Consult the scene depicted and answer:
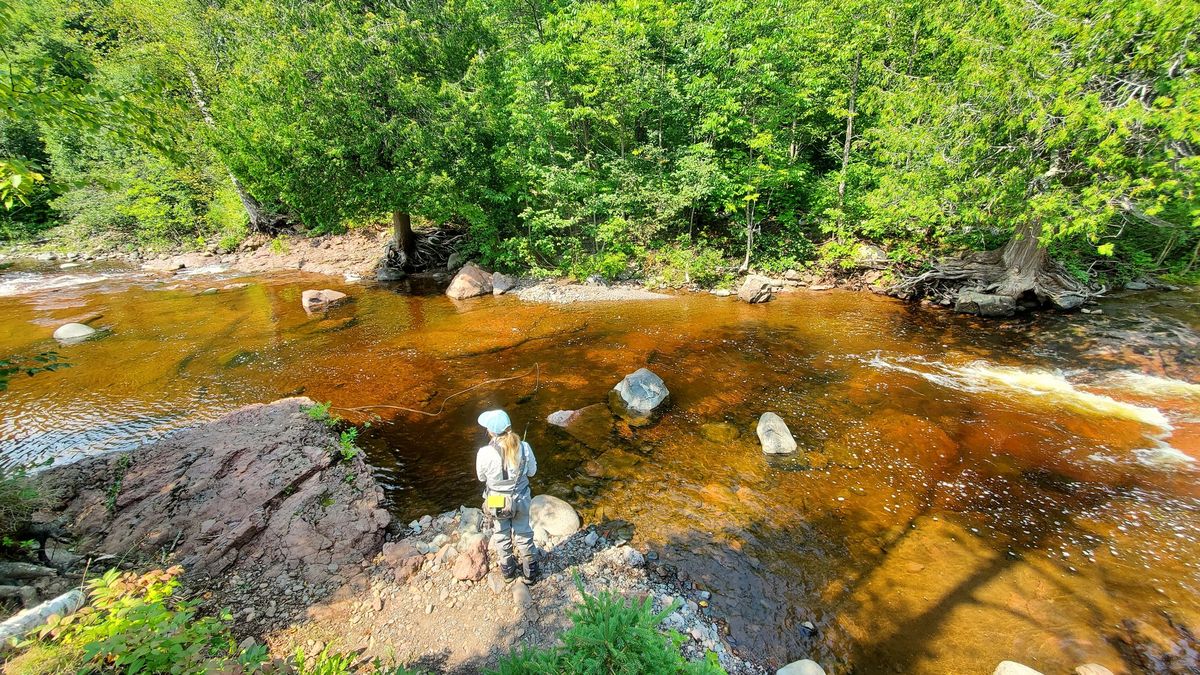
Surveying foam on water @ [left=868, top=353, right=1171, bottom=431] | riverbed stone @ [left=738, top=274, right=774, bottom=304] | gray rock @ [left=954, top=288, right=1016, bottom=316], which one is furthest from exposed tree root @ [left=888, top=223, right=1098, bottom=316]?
riverbed stone @ [left=738, top=274, right=774, bottom=304]

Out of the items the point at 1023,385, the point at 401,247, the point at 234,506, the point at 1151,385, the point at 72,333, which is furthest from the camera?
the point at 401,247

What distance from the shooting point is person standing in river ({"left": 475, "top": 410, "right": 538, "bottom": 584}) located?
4719mm

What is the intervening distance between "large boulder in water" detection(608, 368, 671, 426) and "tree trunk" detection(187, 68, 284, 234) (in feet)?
79.4

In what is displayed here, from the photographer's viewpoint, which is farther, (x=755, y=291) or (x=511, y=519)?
(x=755, y=291)

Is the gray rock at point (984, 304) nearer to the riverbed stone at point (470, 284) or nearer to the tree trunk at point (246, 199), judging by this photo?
the riverbed stone at point (470, 284)

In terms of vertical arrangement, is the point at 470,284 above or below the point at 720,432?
above

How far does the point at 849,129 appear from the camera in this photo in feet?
54.7

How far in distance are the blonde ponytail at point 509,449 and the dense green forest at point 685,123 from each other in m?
11.9

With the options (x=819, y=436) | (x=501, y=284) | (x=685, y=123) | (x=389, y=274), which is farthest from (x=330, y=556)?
(x=685, y=123)

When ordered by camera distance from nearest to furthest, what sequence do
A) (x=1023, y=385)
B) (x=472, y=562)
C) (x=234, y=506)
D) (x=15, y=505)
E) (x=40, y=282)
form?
(x=15, y=505)
(x=472, y=562)
(x=234, y=506)
(x=1023, y=385)
(x=40, y=282)

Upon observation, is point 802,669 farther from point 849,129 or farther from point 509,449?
point 849,129

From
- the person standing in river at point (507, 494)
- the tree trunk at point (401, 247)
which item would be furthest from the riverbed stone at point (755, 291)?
the tree trunk at point (401, 247)

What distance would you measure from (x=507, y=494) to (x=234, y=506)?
3814mm

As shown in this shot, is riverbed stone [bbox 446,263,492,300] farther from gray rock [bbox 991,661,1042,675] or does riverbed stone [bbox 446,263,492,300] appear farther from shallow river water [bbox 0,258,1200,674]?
gray rock [bbox 991,661,1042,675]
